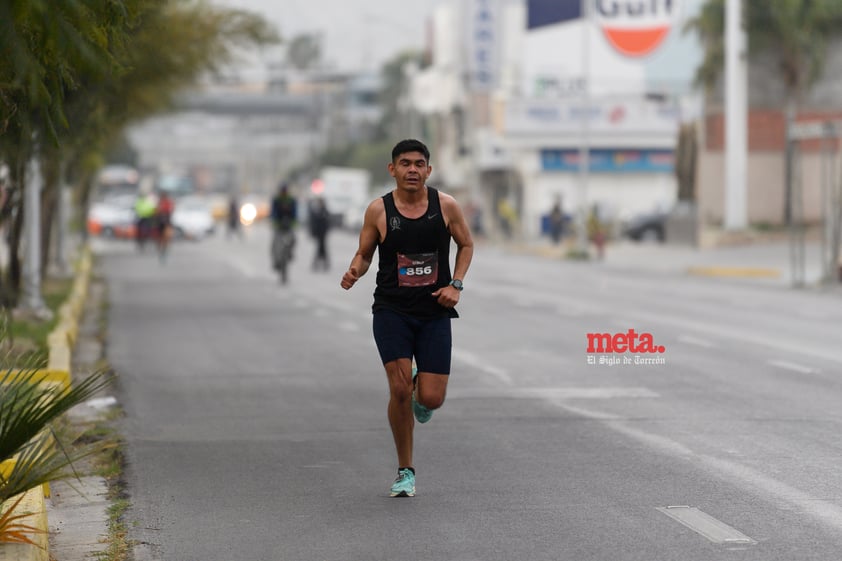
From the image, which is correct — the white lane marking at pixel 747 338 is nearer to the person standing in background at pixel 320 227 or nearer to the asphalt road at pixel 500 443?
the asphalt road at pixel 500 443

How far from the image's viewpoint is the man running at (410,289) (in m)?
9.48

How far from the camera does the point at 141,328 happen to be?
2328cm

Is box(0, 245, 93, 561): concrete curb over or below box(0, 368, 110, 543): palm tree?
below

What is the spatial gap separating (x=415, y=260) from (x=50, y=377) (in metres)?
3.71

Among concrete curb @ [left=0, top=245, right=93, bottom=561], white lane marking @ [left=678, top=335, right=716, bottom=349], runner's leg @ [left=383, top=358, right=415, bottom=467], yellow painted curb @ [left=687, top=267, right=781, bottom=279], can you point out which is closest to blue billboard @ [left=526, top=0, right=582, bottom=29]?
yellow painted curb @ [left=687, top=267, right=781, bottom=279]

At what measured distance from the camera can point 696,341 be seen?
65.2ft

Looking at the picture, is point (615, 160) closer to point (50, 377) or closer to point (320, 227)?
point (320, 227)

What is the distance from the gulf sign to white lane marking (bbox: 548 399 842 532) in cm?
5369

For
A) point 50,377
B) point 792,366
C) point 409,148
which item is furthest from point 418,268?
point 792,366

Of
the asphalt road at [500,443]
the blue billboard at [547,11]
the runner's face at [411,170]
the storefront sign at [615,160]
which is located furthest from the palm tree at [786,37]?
the runner's face at [411,170]

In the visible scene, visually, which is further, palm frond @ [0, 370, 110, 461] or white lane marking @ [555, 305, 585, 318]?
white lane marking @ [555, 305, 585, 318]

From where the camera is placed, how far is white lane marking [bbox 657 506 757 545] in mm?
8062

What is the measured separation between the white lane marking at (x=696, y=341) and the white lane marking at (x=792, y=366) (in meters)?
1.89

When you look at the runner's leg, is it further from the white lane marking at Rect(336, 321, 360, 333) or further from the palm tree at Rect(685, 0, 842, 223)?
the palm tree at Rect(685, 0, 842, 223)
